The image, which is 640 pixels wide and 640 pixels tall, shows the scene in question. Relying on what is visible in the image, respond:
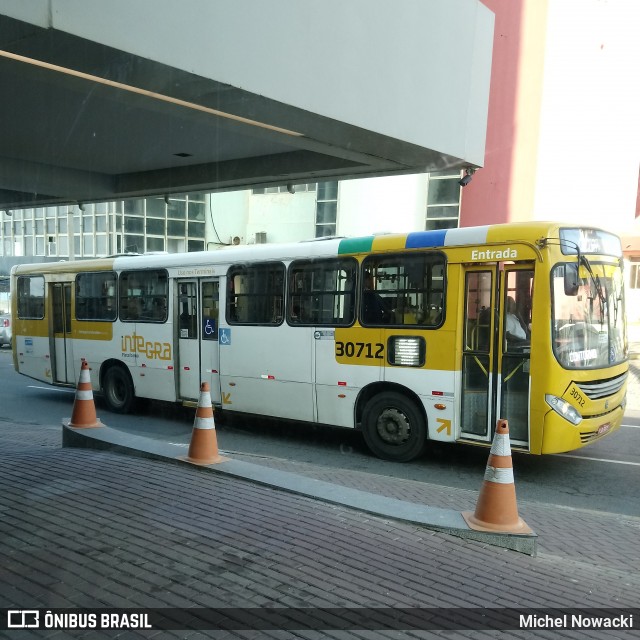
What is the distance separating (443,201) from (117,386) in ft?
53.3

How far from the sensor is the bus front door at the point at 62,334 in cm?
1295

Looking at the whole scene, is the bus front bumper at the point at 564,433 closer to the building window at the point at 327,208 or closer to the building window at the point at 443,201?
the building window at the point at 443,201

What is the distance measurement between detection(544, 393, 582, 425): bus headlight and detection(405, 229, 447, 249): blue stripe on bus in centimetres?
241

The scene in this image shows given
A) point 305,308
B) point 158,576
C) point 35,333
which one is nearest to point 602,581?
point 158,576

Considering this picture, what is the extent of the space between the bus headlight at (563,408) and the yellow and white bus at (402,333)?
0.06 ft

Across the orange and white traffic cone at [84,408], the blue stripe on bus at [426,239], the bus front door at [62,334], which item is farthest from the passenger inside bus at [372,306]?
the bus front door at [62,334]

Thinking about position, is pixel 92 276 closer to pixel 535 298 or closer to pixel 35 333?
pixel 35 333

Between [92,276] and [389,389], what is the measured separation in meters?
7.28

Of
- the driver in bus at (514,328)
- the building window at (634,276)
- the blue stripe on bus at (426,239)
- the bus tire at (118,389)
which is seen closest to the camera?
the driver in bus at (514,328)

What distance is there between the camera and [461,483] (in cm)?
727

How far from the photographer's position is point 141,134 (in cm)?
841

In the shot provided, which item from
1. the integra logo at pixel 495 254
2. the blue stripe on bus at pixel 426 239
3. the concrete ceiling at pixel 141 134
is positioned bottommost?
the integra logo at pixel 495 254

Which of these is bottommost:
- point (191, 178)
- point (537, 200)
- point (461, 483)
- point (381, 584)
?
point (461, 483)

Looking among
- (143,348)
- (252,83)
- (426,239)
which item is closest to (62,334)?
(143,348)
